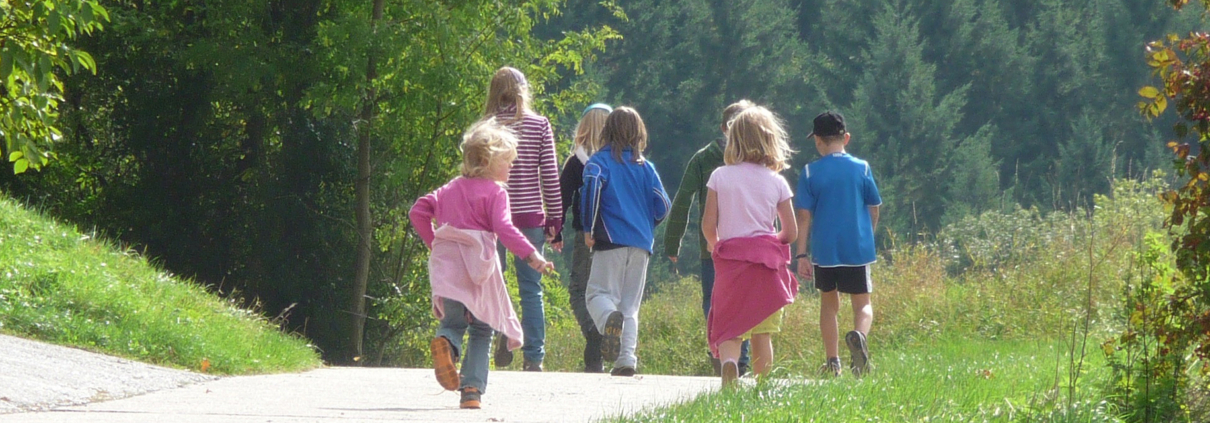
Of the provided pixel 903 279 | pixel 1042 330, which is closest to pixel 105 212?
pixel 903 279

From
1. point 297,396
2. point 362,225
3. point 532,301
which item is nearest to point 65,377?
point 297,396

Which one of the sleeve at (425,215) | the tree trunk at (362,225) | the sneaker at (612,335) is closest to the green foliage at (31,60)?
the sleeve at (425,215)

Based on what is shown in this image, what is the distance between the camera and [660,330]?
18547mm

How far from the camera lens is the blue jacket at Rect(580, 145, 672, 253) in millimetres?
8930

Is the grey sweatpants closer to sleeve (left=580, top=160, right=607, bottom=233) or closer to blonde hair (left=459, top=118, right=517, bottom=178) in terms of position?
sleeve (left=580, top=160, right=607, bottom=233)

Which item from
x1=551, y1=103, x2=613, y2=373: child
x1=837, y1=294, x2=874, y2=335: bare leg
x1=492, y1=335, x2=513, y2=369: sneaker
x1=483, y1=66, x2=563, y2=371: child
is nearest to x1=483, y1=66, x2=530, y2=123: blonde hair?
x1=483, y1=66, x2=563, y2=371: child

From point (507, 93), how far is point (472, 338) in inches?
92.6

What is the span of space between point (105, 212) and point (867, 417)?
13891 mm

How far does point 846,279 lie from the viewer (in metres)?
7.84

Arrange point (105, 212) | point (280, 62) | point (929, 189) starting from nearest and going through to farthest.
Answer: point (280, 62), point (105, 212), point (929, 189)

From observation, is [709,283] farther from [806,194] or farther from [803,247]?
[803,247]

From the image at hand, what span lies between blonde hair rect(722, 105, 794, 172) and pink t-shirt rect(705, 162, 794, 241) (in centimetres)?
4

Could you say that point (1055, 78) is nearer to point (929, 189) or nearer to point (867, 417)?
point (929, 189)

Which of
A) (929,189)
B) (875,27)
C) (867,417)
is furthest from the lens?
(875,27)
